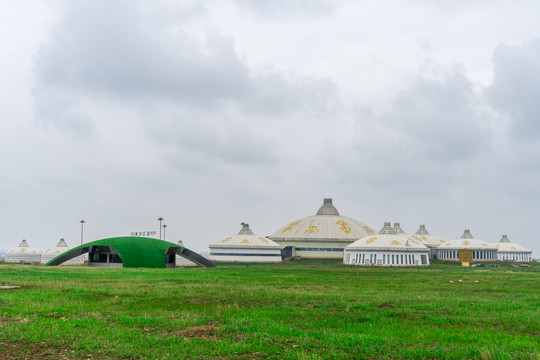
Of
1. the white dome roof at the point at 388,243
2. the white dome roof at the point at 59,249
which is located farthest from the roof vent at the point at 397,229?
the white dome roof at the point at 59,249

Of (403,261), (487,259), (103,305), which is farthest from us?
(487,259)

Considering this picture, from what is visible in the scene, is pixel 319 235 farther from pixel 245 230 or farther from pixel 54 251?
pixel 54 251

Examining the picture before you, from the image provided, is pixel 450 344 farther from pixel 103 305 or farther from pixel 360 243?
pixel 360 243

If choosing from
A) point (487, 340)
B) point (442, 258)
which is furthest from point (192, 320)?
point (442, 258)

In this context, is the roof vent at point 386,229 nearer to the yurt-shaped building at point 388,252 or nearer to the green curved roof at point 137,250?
the yurt-shaped building at point 388,252

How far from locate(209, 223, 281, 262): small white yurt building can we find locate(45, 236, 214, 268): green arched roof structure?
45307mm

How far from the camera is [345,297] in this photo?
27.9 meters

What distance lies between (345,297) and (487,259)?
5245 inches

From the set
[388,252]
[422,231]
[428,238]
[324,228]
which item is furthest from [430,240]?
[388,252]

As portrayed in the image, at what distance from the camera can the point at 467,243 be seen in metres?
145

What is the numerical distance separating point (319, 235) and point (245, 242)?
1206 inches

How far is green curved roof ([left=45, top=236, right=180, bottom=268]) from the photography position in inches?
2955

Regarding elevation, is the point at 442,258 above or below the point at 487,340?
below

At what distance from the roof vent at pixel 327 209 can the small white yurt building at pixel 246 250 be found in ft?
141
